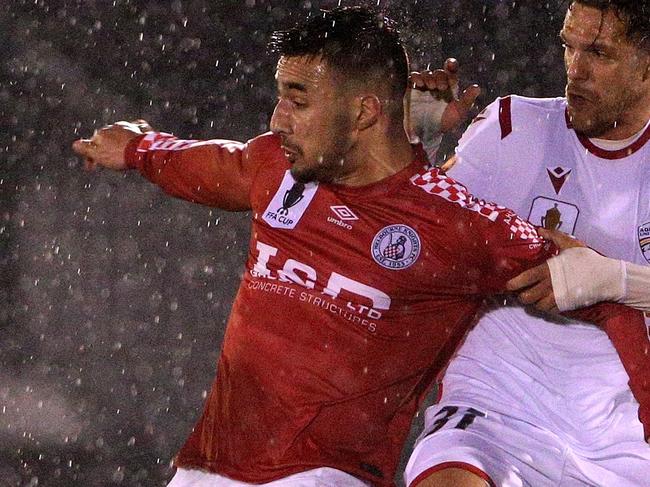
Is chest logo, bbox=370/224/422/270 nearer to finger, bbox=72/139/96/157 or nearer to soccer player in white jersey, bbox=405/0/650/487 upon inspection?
soccer player in white jersey, bbox=405/0/650/487

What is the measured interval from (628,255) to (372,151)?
0.68 metres

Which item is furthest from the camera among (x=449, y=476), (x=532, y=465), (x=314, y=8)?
(x=314, y=8)

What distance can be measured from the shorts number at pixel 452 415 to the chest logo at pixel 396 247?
0.41m

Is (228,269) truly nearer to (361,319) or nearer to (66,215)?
(66,215)

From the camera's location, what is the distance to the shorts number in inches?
126

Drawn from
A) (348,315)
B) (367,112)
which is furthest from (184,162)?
(348,315)

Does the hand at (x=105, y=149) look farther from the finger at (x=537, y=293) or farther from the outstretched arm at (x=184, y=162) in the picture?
the finger at (x=537, y=293)

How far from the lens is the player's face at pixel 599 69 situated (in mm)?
3279

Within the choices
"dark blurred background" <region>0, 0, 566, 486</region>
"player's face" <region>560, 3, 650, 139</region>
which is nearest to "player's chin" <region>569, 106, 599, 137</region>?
"player's face" <region>560, 3, 650, 139</region>

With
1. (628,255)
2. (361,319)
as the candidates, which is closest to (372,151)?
(361,319)

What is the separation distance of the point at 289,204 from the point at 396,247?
0.29 m

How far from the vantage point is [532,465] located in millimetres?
3195

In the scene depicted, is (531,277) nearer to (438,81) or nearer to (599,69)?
(599,69)

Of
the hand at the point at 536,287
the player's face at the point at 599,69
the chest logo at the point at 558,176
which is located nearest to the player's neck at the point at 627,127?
the player's face at the point at 599,69
